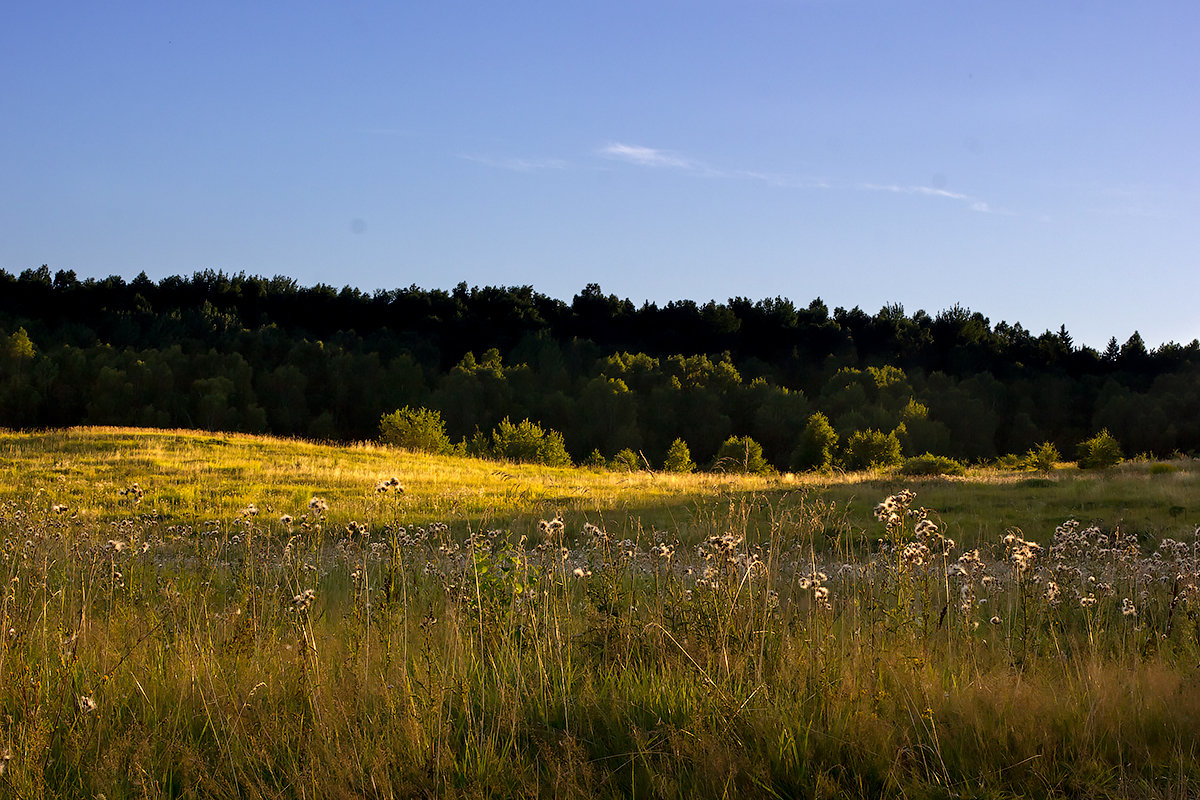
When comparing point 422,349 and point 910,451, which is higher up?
point 422,349

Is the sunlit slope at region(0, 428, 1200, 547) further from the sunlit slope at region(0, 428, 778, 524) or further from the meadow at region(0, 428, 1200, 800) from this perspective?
the meadow at region(0, 428, 1200, 800)

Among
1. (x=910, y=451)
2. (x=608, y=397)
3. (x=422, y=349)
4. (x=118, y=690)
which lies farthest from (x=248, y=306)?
(x=118, y=690)

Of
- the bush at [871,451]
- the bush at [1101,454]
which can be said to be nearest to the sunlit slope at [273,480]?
the bush at [1101,454]

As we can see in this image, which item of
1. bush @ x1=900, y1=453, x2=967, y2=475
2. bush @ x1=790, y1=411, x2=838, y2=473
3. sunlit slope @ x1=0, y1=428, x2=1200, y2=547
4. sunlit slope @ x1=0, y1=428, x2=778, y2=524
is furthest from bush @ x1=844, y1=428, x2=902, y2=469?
sunlit slope @ x1=0, y1=428, x2=778, y2=524

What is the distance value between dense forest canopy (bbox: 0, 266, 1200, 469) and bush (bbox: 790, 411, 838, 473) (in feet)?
1.64

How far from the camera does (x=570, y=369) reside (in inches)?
3691

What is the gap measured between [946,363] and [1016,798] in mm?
109308

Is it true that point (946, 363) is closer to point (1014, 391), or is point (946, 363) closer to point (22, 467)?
point (1014, 391)

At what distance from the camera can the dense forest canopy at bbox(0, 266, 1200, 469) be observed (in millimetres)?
73250

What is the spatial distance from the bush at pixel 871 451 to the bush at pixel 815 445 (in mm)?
1994

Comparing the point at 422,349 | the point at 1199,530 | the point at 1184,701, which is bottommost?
the point at 1184,701

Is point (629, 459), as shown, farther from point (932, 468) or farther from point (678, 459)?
point (678, 459)

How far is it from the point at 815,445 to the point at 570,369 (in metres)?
34.4

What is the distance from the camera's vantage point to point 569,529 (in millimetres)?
17422
